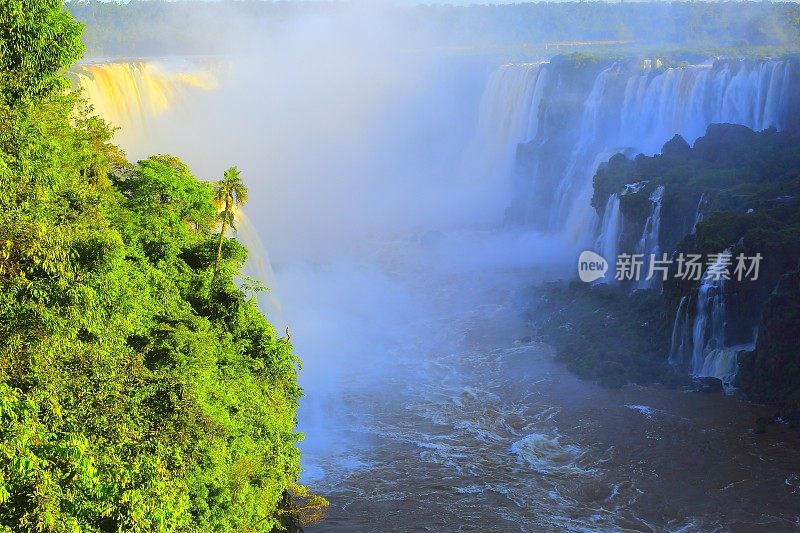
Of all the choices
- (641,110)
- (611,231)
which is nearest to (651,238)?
(611,231)

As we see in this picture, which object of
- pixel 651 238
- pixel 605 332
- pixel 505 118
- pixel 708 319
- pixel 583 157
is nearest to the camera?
pixel 708 319

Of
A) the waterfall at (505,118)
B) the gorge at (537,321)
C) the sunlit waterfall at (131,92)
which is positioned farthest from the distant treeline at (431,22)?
the gorge at (537,321)

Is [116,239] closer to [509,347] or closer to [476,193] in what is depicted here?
[509,347]

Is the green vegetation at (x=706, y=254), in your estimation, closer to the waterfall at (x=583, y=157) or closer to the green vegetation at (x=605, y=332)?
the green vegetation at (x=605, y=332)

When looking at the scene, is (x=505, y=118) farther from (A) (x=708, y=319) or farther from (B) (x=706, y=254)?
(A) (x=708, y=319)

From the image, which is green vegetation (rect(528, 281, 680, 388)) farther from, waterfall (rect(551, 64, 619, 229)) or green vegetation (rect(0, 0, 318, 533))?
green vegetation (rect(0, 0, 318, 533))
